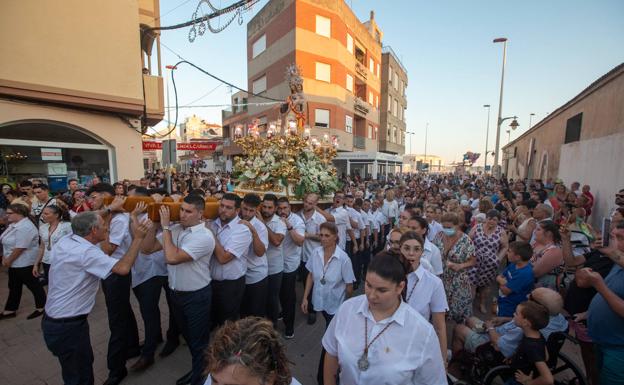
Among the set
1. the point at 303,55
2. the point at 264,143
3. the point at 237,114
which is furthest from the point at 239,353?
the point at 237,114

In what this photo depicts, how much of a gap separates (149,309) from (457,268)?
4127 millimetres

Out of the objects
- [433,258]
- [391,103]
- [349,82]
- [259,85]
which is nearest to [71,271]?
[433,258]

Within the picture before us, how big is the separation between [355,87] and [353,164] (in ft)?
24.4

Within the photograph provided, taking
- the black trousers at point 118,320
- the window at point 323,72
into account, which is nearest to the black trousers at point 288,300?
the black trousers at point 118,320

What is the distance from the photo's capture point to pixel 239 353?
135 centimetres

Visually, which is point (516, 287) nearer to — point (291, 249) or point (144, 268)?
point (291, 249)

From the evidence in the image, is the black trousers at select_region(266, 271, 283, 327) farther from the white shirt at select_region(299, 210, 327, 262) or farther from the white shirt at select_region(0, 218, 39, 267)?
the white shirt at select_region(0, 218, 39, 267)

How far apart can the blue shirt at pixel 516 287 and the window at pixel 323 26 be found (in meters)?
22.0

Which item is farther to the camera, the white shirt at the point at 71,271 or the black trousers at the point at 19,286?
the black trousers at the point at 19,286

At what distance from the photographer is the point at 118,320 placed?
136 inches

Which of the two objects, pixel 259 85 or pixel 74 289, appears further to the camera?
pixel 259 85

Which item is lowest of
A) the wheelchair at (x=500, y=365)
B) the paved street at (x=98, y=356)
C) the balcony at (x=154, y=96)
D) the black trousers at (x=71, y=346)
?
the paved street at (x=98, y=356)

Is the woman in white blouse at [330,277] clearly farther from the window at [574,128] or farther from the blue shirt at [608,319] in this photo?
the window at [574,128]

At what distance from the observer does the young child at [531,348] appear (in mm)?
2578
